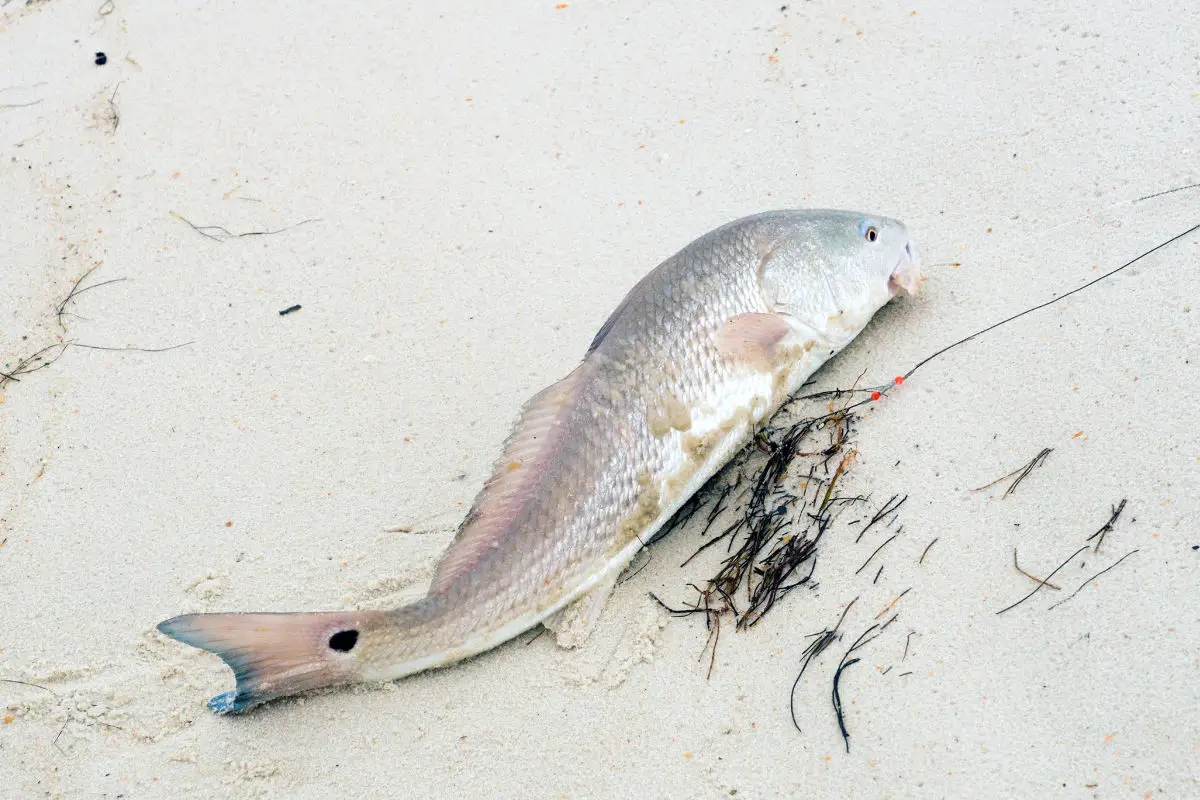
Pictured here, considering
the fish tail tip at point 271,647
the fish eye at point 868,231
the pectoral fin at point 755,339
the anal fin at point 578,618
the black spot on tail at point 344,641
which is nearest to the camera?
the fish tail tip at point 271,647

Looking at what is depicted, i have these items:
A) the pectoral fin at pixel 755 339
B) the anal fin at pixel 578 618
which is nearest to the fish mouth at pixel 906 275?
the pectoral fin at pixel 755 339

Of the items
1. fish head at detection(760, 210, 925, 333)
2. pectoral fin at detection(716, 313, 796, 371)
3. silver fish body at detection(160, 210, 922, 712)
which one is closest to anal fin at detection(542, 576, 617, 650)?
silver fish body at detection(160, 210, 922, 712)

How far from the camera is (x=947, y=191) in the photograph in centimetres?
411

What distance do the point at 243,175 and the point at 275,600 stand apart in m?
2.67

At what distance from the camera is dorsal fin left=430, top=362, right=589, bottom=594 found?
291cm

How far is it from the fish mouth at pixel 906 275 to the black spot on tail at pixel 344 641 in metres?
2.29

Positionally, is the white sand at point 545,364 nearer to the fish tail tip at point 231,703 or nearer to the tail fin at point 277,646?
the fish tail tip at point 231,703

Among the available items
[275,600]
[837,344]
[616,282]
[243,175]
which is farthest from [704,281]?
[243,175]

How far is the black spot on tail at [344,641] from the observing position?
9.27ft

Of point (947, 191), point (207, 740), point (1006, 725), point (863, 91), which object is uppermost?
point (863, 91)

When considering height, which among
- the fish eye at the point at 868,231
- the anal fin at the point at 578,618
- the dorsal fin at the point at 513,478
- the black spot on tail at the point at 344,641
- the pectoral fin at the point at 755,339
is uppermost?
the fish eye at the point at 868,231

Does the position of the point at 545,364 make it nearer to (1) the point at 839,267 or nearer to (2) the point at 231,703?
(1) the point at 839,267

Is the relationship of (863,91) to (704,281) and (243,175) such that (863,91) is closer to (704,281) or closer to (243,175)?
(704,281)

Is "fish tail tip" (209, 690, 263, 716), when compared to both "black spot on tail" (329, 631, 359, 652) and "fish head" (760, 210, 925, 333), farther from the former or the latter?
"fish head" (760, 210, 925, 333)
